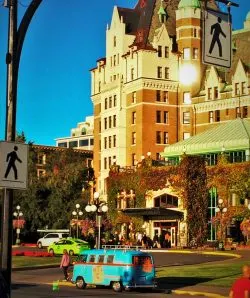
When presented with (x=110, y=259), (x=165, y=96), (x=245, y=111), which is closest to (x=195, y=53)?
(x=165, y=96)

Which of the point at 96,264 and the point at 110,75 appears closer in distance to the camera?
the point at 96,264

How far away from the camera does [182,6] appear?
307 ft

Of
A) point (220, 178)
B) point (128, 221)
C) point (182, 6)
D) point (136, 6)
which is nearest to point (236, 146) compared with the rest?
point (220, 178)

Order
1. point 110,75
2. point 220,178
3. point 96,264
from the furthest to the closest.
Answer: point 110,75 → point 220,178 → point 96,264

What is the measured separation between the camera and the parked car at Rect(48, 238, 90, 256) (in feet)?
182

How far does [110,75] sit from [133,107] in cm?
821

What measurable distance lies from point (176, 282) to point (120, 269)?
14.5ft

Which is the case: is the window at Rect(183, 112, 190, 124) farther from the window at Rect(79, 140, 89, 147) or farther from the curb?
the window at Rect(79, 140, 89, 147)

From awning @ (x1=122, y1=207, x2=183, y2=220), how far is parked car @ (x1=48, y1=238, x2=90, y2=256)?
538 inches

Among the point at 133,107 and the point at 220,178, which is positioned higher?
the point at 133,107

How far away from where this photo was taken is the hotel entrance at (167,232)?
222 ft

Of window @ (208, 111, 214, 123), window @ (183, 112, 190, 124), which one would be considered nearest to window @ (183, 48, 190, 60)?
window @ (183, 112, 190, 124)

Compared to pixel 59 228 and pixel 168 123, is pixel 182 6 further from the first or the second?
pixel 59 228

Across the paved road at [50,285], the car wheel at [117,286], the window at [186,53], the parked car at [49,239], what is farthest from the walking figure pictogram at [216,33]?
the window at [186,53]
